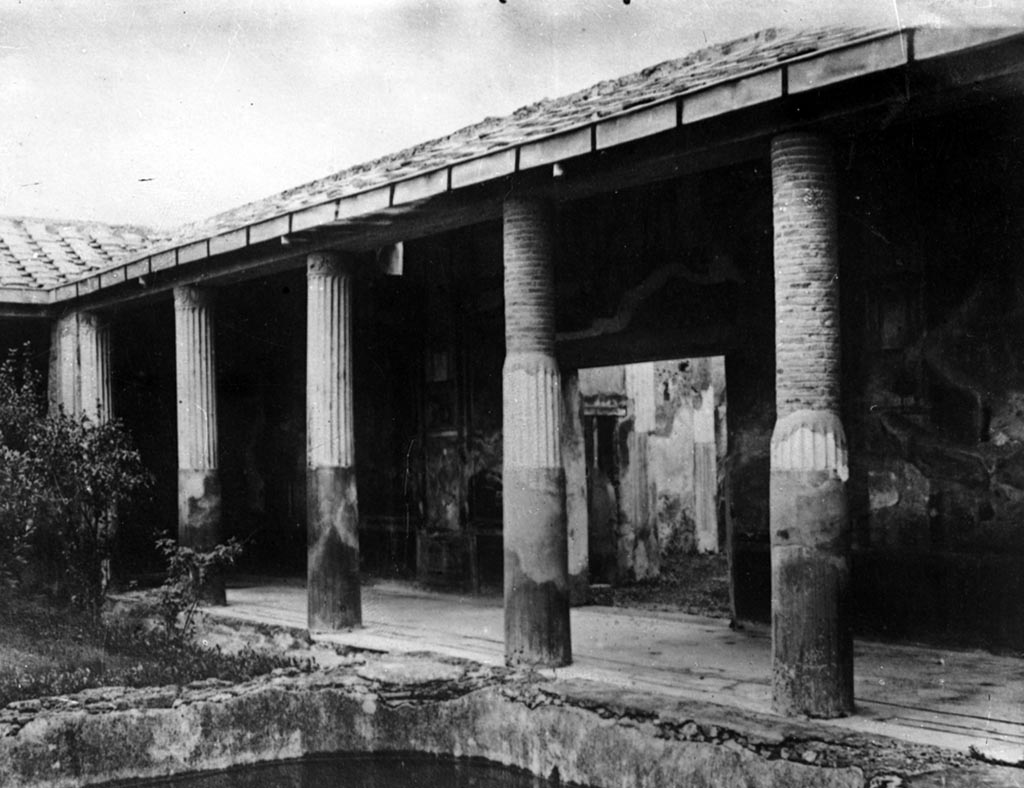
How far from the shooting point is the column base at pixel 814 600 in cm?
534

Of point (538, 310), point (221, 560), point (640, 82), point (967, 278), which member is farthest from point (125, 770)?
point (967, 278)

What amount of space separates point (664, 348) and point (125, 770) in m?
4.62

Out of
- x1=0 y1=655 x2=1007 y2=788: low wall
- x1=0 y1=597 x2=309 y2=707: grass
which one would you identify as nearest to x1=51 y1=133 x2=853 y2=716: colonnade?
x1=0 y1=655 x2=1007 y2=788: low wall

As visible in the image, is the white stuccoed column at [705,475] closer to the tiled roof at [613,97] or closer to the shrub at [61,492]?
the tiled roof at [613,97]

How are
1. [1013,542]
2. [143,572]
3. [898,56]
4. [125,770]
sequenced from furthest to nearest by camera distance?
1. [143,572]
2. [1013,542]
3. [125,770]
4. [898,56]

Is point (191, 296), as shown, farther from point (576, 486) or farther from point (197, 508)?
point (576, 486)

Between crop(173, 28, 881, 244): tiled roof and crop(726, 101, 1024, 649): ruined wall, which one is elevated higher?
crop(173, 28, 881, 244): tiled roof

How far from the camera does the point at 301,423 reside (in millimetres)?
13125

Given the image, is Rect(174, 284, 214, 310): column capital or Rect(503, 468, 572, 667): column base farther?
Rect(174, 284, 214, 310): column capital

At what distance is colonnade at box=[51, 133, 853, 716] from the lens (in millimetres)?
5383

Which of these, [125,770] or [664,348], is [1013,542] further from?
[125,770]

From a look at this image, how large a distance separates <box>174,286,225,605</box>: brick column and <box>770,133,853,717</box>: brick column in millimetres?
6100

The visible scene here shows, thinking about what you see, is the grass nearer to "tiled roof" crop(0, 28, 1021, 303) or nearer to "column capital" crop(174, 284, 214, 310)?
"column capital" crop(174, 284, 214, 310)

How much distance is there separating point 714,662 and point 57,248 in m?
10.4
